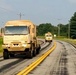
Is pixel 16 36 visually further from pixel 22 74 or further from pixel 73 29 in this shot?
pixel 73 29

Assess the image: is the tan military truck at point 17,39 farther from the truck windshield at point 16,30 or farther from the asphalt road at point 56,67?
the asphalt road at point 56,67

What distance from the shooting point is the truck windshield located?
3031cm

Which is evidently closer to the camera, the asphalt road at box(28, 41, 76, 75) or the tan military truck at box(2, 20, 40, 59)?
the asphalt road at box(28, 41, 76, 75)

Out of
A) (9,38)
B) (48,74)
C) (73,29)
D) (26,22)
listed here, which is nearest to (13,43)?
(9,38)

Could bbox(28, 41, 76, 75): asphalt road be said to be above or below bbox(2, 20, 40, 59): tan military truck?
below

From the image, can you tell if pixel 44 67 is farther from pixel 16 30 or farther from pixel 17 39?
pixel 16 30

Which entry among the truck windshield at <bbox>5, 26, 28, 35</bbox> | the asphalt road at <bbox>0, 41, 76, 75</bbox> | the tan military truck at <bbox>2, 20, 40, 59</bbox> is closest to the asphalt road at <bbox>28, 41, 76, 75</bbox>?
the asphalt road at <bbox>0, 41, 76, 75</bbox>

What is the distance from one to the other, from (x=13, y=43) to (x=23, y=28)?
156 cm

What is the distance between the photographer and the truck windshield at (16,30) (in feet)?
99.5

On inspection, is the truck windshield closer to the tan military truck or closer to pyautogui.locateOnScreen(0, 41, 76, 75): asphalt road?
the tan military truck

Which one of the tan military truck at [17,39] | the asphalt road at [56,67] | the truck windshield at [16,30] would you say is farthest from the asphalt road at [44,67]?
the truck windshield at [16,30]

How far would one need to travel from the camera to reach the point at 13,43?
3022cm

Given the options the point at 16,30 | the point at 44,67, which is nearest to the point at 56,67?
the point at 44,67

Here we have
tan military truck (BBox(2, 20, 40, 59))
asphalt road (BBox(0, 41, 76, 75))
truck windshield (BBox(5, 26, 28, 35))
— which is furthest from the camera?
truck windshield (BBox(5, 26, 28, 35))
